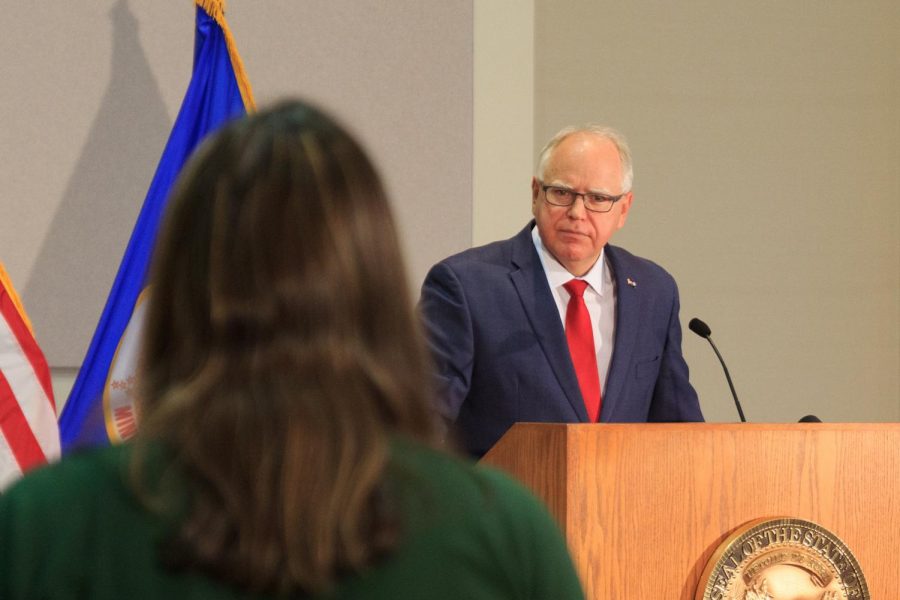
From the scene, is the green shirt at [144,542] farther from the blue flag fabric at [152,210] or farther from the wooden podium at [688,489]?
the blue flag fabric at [152,210]

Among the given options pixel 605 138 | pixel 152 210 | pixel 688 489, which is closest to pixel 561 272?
pixel 605 138

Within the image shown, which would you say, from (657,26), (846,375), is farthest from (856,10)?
(846,375)

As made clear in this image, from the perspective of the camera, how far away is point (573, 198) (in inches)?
138

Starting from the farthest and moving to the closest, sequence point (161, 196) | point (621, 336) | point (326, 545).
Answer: point (161, 196), point (621, 336), point (326, 545)

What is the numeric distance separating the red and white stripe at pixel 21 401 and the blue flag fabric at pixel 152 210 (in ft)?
0.40

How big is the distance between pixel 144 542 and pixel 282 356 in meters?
0.17

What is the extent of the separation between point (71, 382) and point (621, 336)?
77.9 inches

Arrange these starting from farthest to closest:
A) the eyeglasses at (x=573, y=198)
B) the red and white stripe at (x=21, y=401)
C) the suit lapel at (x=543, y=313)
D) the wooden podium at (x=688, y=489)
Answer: the eyeglasses at (x=573, y=198) → the red and white stripe at (x=21, y=401) → the suit lapel at (x=543, y=313) → the wooden podium at (x=688, y=489)

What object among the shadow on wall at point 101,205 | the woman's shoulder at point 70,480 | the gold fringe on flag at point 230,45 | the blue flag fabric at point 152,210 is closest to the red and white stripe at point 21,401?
the blue flag fabric at point 152,210

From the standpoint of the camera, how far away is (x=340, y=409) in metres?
0.90

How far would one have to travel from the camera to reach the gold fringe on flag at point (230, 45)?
3922 millimetres

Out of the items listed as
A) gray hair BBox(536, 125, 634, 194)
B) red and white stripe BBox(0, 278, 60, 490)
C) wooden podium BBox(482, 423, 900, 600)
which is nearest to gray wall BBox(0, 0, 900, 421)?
red and white stripe BBox(0, 278, 60, 490)

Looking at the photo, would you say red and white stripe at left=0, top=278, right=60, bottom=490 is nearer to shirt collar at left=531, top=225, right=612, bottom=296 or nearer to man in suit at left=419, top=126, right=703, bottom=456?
man in suit at left=419, top=126, right=703, bottom=456

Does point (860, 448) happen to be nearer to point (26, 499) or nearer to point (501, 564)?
point (501, 564)
